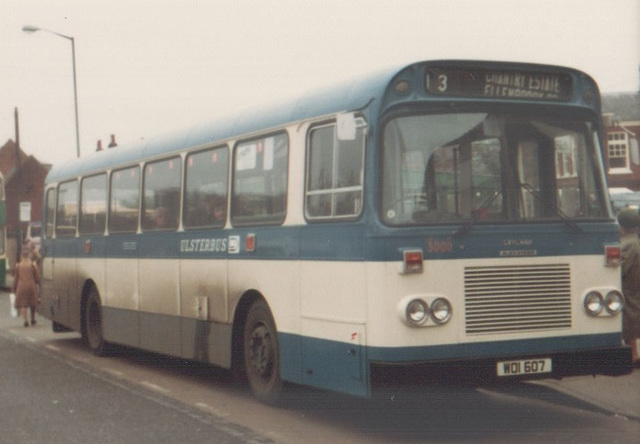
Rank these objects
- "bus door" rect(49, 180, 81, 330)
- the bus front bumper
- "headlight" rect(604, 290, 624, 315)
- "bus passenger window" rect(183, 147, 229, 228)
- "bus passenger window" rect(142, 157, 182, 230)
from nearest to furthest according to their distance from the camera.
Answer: the bus front bumper
"headlight" rect(604, 290, 624, 315)
"bus passenger window" rect(183, 147, 229, 228)
"bus passenger window" rect(142, 157, 182, 230)
"bus door" rect(49, 180, 81, 330)

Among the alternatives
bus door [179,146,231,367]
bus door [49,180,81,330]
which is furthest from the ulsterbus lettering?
bus door [49,180,81,330]

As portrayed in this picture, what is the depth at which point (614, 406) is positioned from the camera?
10055mm

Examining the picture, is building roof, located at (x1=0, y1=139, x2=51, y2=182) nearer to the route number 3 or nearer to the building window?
the building window

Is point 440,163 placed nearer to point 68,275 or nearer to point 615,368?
point 615,368

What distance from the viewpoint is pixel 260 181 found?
10.7 m

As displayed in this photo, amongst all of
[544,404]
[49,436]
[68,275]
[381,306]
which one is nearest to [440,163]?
[381,306]

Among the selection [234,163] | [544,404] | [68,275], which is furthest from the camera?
[68,275]

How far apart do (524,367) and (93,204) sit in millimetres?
9191

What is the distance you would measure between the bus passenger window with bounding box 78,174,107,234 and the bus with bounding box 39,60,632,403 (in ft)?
18.1

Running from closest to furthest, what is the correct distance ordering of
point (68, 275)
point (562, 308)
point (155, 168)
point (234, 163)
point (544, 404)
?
1. point (562, 308)
2. point (544, 404)
3. point (234, 163)
4. point (155, 168)
5. point (68, 275)

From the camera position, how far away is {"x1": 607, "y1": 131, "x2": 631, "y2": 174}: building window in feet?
216

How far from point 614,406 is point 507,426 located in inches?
54.1

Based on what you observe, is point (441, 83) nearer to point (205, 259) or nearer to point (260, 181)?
point (260, 181)

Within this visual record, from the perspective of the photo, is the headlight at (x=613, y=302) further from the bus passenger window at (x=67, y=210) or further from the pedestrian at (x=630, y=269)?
the bus passenger window at (x=67, y=210)
